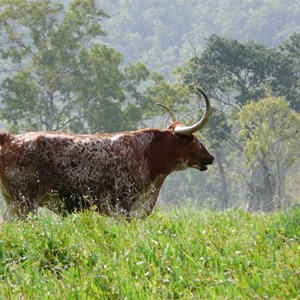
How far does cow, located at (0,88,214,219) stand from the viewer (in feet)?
24.7

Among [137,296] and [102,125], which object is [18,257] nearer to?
[137,296]

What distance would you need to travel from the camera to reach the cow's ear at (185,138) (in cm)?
892

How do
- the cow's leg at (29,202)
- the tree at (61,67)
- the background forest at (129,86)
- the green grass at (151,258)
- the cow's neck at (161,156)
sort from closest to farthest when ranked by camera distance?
the green grass at (151,258), the cow's leg at (29,202), the cow's neck at (161,156), the background forest at (129,86), the tree at (61,67)

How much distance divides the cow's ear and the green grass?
9.61 ft

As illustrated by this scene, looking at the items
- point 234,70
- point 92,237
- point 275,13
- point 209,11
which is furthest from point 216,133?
point 209,11

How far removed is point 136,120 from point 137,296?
3724cm

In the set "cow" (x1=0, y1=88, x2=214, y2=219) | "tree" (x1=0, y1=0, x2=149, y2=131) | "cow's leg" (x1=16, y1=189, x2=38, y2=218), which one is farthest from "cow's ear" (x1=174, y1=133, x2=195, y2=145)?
"tree" (x1=0, y1=0, x2=149, y2=131)

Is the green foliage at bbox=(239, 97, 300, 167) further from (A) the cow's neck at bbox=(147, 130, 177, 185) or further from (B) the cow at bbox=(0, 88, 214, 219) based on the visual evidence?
(B) the cow at bbox=(0, 88, 214, 219)

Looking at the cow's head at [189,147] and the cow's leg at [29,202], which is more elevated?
the cow's head at [189,147]

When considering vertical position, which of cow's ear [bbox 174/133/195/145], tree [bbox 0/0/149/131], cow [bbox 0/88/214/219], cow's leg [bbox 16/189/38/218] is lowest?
tree [bbox 0/0/149/131]

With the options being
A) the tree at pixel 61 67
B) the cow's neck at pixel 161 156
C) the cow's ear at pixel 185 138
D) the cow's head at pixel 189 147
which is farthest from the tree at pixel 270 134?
the cow's neck at pixel 161 156

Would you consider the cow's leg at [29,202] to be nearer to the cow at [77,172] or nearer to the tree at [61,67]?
the cow at [77,172]

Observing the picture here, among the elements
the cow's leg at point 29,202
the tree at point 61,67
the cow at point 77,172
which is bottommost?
the tree at point 61,67

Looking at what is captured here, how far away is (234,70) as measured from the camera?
138 ft
